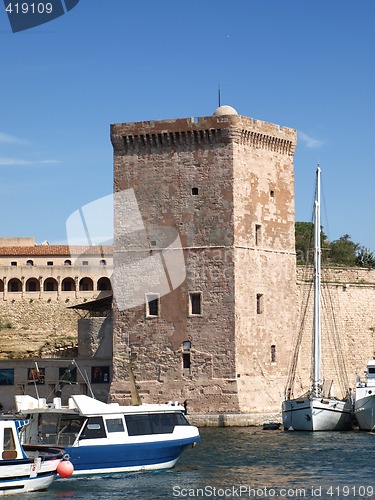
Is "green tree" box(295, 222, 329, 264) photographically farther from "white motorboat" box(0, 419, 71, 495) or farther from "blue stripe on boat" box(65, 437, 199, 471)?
"white motorboat" box(0, 419, 71, 495)

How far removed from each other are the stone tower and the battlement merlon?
0.03 meters

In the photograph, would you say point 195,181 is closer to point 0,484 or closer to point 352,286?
point 352,286

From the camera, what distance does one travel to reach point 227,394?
40188mm

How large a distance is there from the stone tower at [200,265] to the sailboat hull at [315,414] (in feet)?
5.25

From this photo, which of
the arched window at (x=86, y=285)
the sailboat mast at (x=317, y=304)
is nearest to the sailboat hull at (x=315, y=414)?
the sailboat mast at (x=317, y=304)

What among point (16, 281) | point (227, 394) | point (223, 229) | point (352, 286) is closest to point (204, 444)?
point (227, 394)

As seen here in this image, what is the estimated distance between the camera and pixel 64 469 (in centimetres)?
2769

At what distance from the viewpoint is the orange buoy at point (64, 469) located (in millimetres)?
27625

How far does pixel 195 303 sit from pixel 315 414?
5.43 metres

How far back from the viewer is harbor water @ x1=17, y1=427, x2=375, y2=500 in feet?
89.1

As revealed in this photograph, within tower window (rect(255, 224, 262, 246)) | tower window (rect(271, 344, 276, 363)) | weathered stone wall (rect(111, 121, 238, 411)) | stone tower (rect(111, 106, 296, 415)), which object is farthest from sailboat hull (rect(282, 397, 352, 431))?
tower window (rect(255, 224, 262, 246))

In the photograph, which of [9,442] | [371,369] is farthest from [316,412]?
[9,442]

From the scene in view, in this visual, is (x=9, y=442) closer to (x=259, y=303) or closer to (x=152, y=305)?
Result: (x=152, y=305)

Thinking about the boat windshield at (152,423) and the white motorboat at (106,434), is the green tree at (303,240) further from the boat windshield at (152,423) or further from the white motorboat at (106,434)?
the white motorboat at (106,434)
